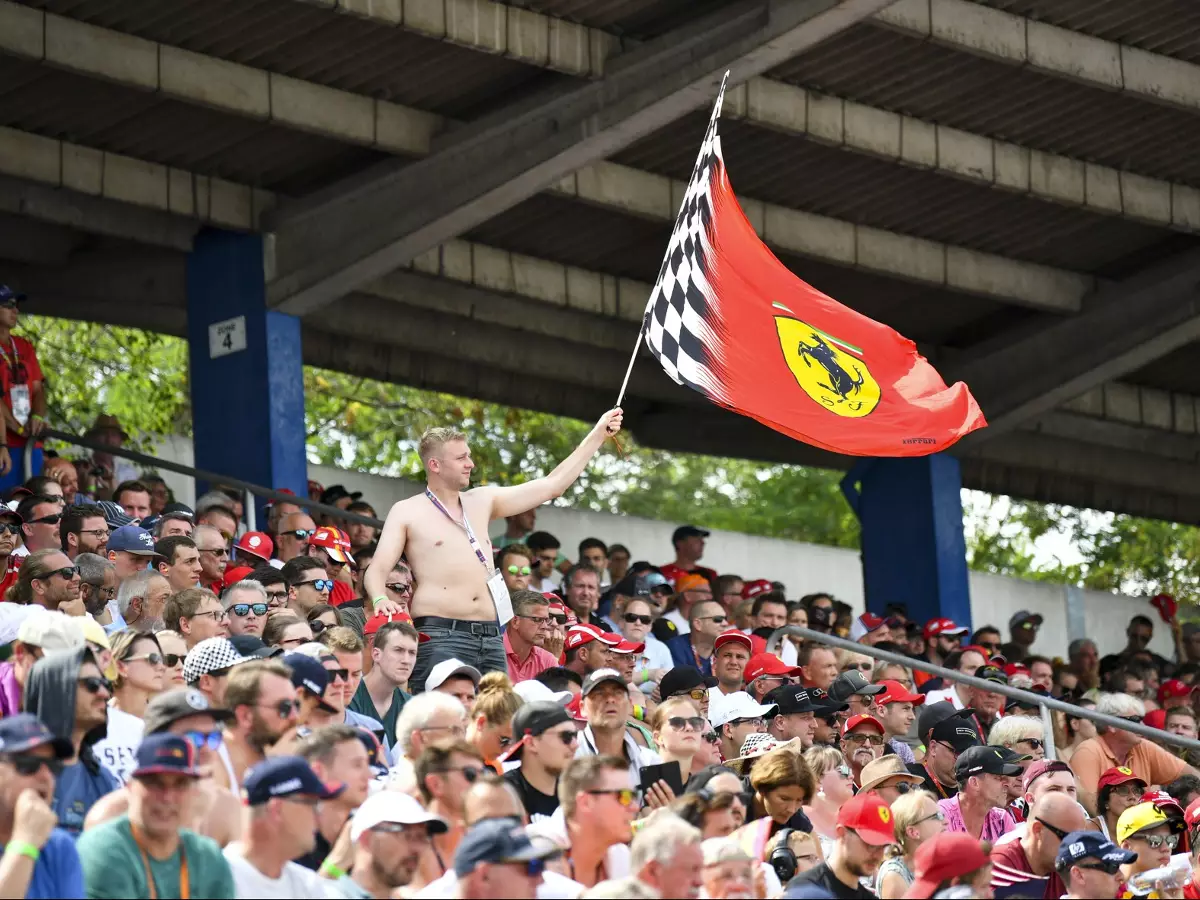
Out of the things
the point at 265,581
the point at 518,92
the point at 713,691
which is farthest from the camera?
the point at 518,92

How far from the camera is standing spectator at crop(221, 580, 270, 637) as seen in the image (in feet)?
35.1

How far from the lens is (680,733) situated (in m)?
9.76

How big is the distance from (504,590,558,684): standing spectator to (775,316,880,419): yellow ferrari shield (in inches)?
74.9

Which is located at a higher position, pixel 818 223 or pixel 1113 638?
pixel 818 223

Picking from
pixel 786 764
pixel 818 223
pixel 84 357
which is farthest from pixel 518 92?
pixel 84 357

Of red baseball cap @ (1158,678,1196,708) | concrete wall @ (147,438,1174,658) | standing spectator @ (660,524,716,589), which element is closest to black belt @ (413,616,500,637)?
standing spectator @ (660,524,716,589)

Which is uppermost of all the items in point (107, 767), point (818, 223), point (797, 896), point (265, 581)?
point (818, 223)

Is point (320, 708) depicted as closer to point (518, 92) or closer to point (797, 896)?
point (797, 896)

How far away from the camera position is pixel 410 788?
8.01m

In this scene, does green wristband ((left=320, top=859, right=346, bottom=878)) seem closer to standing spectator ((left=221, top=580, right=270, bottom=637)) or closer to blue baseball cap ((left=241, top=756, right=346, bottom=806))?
blue baseball cap ((left=241, top=756, right=346, bottom=806))

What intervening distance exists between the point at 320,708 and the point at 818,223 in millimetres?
12008

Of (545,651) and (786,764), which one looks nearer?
(786,764)

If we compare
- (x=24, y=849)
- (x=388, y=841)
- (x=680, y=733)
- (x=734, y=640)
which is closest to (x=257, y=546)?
(x=734, y=640)

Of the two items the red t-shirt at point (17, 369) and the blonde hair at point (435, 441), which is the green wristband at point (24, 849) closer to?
the blonde hair at point (435, 441)
